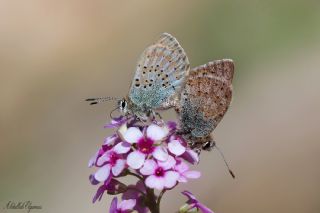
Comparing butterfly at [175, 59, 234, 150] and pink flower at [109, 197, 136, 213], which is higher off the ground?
butterfly at [175, 59, 234, 150]

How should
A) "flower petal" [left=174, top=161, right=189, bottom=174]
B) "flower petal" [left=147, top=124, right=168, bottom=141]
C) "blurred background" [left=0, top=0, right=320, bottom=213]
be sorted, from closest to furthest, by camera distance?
1. "flower petal" [left=174, top=161, right=189, bottom=174]
2. "flower petal" [left=147, top=124, right=168, bottom=141]
3. "blurred background" [left=0, top=0, right=320, bottom=213]

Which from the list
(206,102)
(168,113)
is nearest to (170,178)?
(206,102)

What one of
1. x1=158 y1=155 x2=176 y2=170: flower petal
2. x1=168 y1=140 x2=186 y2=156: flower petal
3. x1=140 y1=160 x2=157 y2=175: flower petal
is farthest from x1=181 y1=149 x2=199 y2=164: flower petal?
x1=140 y1=160 x2=157 y2=175: flower petal

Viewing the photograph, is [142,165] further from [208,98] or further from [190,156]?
[208,98]

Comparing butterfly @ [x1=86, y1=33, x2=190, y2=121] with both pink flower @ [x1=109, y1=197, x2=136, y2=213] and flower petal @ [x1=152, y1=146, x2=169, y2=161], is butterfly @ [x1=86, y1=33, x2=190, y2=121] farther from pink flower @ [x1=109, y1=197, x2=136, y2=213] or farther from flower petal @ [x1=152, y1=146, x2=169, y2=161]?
pink flower @ [x1=109, y1=197, x2=136, y2=213]

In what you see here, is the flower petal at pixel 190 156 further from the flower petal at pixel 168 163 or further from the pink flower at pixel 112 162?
the pink flower at pixel 112 162
